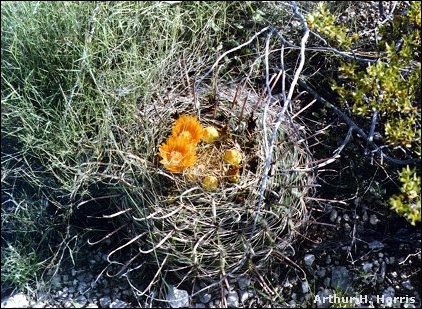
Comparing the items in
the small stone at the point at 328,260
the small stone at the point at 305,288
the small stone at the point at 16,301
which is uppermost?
the small stone at the point at 328,260

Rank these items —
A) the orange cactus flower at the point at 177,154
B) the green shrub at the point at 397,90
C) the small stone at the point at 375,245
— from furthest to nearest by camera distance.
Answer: the small stone at the point at 375,245
the orange cactus flower at the point at 177,154
the green shrub at the point at 397,90

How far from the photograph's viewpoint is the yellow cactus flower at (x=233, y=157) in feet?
6.08

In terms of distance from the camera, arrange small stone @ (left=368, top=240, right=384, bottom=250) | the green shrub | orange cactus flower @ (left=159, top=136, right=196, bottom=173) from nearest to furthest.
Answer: the green shrub, orange cactus flower @ (left=159, top=136, right=196, bottom=173), small stone @ (left=368, top=240, right=384, bottom=250)

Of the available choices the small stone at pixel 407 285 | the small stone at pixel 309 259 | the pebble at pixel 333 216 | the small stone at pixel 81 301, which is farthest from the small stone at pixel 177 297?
the small stone at pixel 407 285

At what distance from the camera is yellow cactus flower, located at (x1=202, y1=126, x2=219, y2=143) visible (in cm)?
191

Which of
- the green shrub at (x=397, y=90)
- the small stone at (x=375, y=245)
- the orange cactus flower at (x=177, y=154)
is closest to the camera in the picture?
the green shrub at (x=397, y=90)

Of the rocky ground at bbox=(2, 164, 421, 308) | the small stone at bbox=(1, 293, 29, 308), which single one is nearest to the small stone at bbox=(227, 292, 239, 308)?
the rocky ground at bbox=(2, 164, 421, 308)

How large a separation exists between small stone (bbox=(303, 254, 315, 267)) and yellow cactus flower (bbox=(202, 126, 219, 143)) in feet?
1.38

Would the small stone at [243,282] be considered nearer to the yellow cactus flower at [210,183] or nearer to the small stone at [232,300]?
the small stone at [232,300]

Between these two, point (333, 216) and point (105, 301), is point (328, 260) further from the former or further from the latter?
point (105, 301)

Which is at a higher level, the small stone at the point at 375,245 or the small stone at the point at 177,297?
the small stone at the point at 375,245

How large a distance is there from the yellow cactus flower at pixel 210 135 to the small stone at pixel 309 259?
422 millimetres

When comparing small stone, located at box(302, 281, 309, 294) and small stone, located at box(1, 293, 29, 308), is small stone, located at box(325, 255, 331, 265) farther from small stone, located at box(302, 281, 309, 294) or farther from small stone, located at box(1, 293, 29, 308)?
small stone, located at box(1, 293, 29, 308)

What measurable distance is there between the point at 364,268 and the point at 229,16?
940 millimetres
